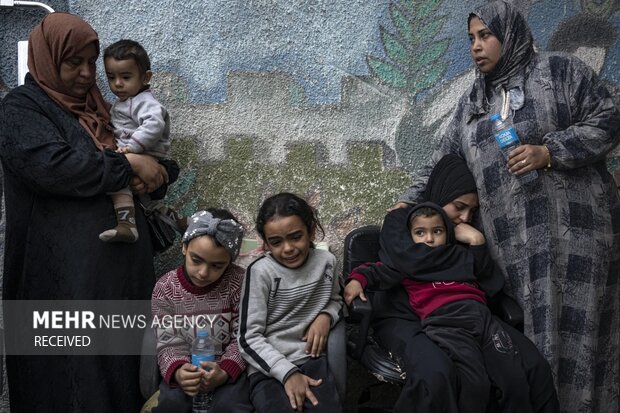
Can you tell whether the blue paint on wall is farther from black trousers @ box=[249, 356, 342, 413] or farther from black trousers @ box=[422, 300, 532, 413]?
black trousers @ box=[249, 356, 342, 413]

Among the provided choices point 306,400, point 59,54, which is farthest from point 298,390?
point 59,54

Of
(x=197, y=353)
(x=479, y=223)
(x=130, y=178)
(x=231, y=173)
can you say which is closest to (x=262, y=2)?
(x=231, y=173)

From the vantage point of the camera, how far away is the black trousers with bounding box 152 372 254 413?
326cm

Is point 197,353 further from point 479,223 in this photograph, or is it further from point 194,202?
point 479,223

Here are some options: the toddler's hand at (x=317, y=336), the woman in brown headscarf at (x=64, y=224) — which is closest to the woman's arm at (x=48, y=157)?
the woman in brown headscarf at (x=64, y=224)

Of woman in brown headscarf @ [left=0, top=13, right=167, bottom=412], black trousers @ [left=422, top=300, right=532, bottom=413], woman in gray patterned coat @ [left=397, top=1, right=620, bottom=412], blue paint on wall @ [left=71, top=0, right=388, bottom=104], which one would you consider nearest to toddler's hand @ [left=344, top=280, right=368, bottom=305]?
black trousers @ [left=422, top=300, right=532, bottom=413]

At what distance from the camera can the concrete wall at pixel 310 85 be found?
14.7 ft

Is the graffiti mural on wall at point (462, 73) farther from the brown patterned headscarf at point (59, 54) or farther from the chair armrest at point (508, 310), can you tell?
the brown patterned headscarf at point (59, 54)

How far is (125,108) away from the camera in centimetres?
384

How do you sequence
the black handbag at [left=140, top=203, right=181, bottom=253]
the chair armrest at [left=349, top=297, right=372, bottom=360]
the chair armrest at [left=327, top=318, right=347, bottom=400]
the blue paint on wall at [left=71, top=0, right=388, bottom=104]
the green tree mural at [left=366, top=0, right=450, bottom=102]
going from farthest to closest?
the green tree mural at [left=366, top=0, right=450, bottom=102] < the blue paint on wall at [left=71, top=0, right=388, bottom=104] < the black handbag at [left=140, top=203, right=181, bottom=253] < the chair armrest at [left=349, top=297, right=372, bottom=360] < the chair armrest at [left=327, top=318, right=347, bottom=400]

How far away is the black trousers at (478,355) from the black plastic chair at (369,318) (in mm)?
210

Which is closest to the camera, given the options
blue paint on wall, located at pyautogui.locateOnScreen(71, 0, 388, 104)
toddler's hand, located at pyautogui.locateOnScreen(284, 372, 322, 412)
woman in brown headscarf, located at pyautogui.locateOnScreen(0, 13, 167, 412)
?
toddler's hand, located at pyautogui.locateOnScreen(284, 372, 322, 412)

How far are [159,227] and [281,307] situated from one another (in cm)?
82

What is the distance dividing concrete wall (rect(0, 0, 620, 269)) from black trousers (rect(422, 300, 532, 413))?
1197 mm
